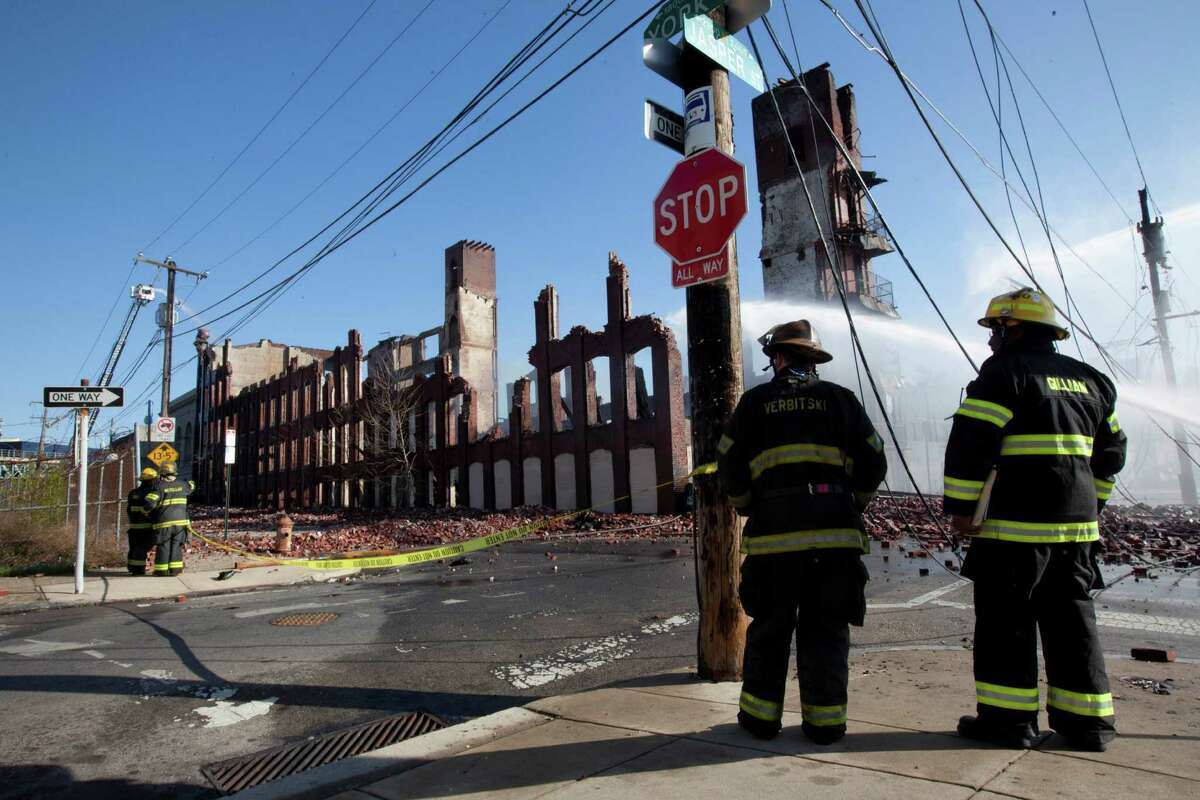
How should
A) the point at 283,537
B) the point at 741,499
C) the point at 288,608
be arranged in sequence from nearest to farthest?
1. the point at 741,499
2. the point at 288,608
3. the point at 283,537

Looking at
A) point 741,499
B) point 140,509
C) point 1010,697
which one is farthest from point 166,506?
point 1010,697

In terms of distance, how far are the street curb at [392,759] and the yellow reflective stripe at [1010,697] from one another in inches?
78.1

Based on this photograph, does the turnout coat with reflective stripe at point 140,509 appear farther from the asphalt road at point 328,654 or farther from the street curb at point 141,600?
the asphalt road at point 328,654

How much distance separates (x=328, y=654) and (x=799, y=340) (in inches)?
181

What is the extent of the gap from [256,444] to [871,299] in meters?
41.4

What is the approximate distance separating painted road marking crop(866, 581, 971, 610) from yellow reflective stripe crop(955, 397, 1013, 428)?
456cm

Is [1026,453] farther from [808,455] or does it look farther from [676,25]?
[676,25]

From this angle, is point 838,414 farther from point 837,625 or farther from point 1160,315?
point 1160,315

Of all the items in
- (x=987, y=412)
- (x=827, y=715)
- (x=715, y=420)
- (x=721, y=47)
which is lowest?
(x=827, y=715)

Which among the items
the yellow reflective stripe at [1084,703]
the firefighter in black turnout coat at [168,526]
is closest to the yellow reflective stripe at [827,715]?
the yellow reflective stripe at [1084,703]

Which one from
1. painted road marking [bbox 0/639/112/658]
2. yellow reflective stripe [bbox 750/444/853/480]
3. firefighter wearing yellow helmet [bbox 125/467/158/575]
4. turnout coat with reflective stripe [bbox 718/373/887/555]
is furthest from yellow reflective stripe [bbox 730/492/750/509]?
firefighter wearing yellow helmet [bbox 125/467/158/575]

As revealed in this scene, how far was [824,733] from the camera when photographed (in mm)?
3113

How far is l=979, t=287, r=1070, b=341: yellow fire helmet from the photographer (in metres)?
3.37

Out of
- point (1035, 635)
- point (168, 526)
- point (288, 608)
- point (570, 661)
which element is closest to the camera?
point (1035, 635)
